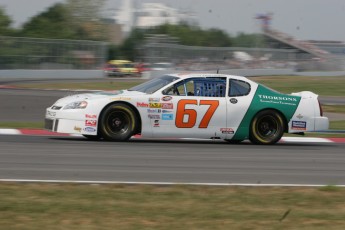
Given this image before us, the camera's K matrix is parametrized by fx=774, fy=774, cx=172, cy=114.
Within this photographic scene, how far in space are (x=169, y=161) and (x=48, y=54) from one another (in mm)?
38497

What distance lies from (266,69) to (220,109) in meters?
57.9

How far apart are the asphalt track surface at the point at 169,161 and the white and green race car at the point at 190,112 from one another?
0.82ft

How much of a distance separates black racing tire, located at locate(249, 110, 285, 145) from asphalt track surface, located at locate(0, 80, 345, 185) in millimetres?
237

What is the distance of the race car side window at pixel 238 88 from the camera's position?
14.5 meters

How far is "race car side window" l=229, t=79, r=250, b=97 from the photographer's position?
14523mm

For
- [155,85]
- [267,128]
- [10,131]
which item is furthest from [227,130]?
[10,131]

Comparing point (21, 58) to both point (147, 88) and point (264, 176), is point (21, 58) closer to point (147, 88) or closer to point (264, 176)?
point (147, 88)

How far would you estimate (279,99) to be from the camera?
14.7 meters

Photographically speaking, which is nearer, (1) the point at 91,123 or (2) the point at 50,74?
(1) the point at 91,123

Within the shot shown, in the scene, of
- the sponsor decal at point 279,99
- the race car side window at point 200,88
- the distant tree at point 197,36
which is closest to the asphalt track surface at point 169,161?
the sponsor decal at point 279,99

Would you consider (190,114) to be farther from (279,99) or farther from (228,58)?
(228,58)

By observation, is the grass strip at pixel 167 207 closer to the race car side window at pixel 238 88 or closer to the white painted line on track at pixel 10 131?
the race car side window at pixel 238 88

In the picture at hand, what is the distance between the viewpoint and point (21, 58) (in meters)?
47.3

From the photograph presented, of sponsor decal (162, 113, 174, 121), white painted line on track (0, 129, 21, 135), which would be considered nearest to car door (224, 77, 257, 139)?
sponsor decal (162, 113, 174, 121)
